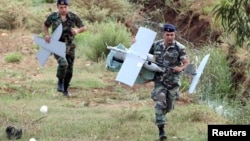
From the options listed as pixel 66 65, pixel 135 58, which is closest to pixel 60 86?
pixel 66 65

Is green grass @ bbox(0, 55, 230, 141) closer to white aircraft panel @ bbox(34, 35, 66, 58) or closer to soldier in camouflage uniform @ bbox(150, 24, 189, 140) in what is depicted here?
soldier in camouflage uniform @ bbox(150, 24, 189, 140)

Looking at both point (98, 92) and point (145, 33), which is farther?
point (98, 92)

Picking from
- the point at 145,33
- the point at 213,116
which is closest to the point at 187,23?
the point at 213,116

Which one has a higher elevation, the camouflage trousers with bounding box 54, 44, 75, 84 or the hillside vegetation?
the camouflage trousers with bounding box 54, 44, 75, 84

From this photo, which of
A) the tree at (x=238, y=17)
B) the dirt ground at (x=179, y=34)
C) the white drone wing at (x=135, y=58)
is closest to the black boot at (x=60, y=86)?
the dirt ground at (x=179, y=34)

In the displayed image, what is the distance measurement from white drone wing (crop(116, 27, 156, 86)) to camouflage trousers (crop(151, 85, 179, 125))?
0.33m

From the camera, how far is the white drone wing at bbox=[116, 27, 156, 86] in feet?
25.6

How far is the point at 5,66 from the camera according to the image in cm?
1374

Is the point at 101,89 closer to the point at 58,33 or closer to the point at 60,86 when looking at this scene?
the point at 60,86

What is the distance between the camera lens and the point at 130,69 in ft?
25.7

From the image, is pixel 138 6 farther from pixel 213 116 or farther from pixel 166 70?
pixel 166 70

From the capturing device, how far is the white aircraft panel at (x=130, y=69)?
Answer: 7801 millimetres

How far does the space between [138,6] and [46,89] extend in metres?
10.7

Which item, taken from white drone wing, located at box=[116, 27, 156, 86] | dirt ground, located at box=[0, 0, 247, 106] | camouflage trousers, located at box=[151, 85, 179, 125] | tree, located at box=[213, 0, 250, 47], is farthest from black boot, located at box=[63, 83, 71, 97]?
tree, located at box=[213, 0, 250, 47]
